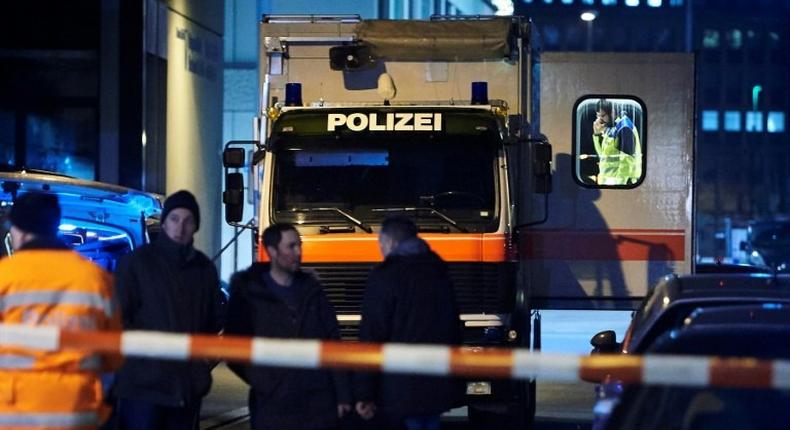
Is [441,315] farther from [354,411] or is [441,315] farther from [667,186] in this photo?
[667,186]

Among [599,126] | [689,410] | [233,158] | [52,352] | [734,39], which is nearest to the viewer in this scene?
[689,410]

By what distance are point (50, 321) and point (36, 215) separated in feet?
1.66

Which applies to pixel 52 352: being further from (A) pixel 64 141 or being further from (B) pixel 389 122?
(A) pixel 64 141

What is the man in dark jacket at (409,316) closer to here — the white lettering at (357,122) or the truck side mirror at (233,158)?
the white lettering at (357,122)

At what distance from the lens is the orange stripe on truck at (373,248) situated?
38.8 feet

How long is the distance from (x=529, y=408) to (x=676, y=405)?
805cm

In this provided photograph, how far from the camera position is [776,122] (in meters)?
124

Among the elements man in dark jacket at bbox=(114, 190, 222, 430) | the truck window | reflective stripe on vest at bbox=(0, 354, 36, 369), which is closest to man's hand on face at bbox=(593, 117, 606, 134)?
the truck window

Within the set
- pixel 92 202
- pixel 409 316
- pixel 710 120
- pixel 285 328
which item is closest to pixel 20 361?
pixel 285 328

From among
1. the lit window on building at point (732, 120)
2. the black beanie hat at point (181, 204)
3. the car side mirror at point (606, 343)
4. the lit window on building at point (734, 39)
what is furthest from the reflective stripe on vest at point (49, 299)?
the lit window on building at point (734, 39)

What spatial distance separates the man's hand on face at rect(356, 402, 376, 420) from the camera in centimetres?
794

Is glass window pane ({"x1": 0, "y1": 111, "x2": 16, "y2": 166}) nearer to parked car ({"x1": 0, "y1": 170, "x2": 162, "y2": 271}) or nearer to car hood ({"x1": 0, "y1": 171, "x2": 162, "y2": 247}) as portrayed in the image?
car hood ({"x1": 0, "y1": 171, "x2": 162, "y2": 247})

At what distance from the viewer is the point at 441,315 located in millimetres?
8430

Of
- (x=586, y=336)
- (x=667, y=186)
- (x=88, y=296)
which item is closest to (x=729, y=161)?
(x=586, y=336)
